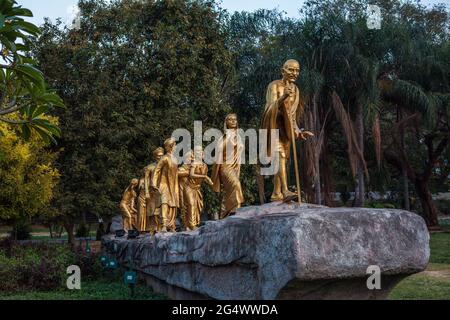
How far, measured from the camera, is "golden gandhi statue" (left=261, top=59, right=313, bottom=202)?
6742 mm

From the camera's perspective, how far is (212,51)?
18.3m

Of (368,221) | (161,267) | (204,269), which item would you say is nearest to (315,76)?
(161,267)

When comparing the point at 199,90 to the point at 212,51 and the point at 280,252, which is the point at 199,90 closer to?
the point at 212,51

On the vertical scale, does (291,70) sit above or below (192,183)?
above

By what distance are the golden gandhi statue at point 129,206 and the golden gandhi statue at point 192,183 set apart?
352 cm

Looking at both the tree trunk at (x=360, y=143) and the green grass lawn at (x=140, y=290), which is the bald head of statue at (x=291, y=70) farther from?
the tree trunk at (x=360, y=143)

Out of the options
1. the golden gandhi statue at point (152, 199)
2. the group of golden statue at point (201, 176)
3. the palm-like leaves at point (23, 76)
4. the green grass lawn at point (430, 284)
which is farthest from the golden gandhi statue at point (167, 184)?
the palm-like leaves at point (23, 76)

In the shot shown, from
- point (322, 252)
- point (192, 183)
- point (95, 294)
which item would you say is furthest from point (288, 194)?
point (192, 183)

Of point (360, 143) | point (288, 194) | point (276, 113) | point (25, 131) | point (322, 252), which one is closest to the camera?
point (322, 252)

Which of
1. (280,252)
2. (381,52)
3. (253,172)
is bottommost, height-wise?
(280,252)

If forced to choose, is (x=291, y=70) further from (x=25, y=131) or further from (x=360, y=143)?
(x=360, y=143)

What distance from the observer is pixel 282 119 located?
6.87 m

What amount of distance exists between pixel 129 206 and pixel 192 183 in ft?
13.4

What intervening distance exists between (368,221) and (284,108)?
2.83 metres
